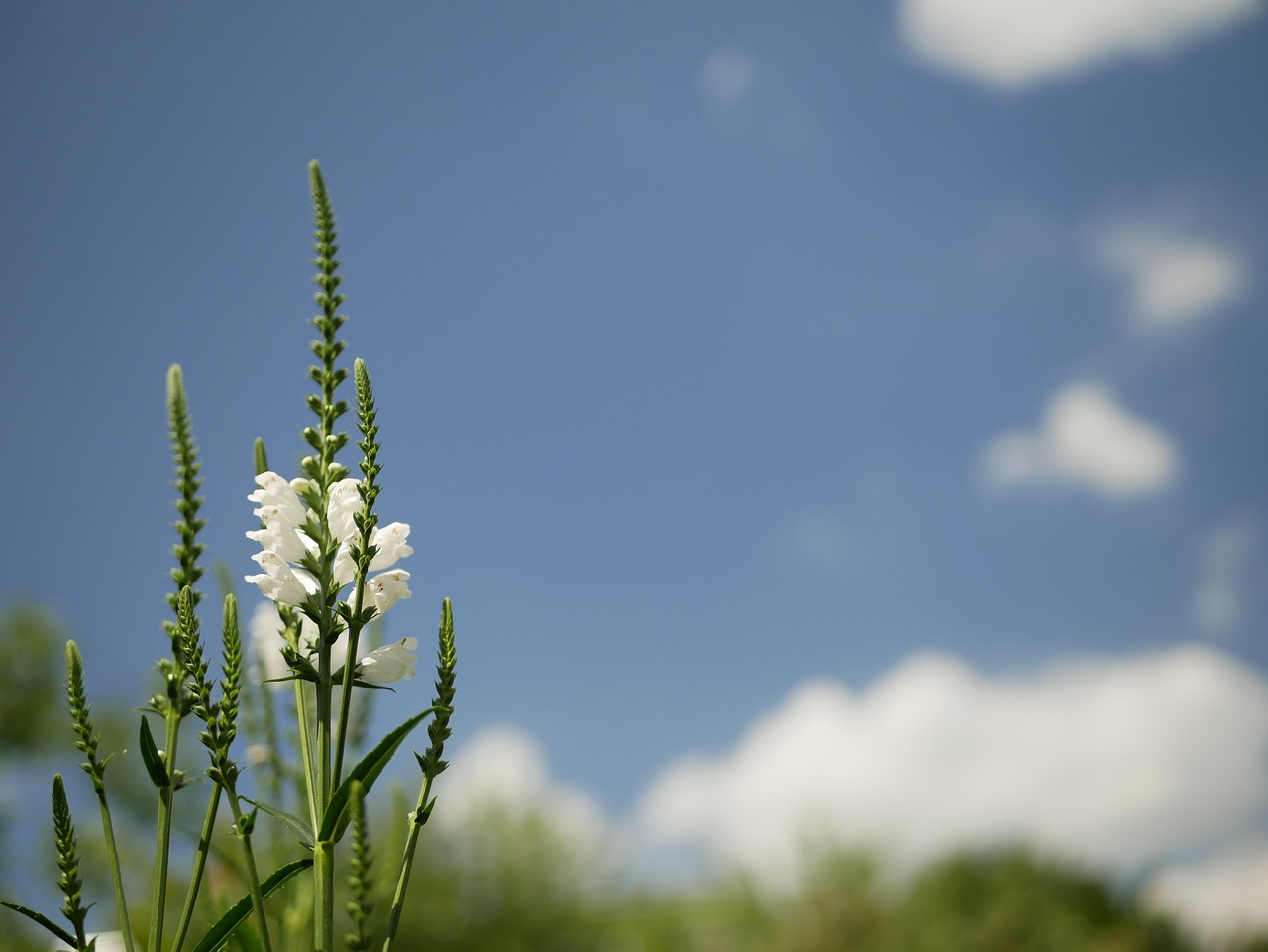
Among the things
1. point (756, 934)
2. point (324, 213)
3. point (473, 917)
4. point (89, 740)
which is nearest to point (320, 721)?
point (89, 740)

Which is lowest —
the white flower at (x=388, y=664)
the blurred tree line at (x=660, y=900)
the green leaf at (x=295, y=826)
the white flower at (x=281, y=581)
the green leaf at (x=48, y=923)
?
the green leaf at (x=48, y=923)

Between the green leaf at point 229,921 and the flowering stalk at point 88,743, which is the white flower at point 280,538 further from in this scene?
the green leaf at point 229,921

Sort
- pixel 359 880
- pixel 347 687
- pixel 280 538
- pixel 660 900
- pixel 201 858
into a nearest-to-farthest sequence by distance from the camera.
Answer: pixel 359 880
pixel 347 687
pixel 201 858
pixel 280 538
pixel 660 900

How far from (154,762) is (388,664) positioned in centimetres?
30

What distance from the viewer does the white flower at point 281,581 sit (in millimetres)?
1277

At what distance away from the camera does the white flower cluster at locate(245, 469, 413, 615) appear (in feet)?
4.29

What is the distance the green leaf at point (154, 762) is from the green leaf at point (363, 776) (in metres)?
0.24

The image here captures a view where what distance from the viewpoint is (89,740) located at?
4.23 ft

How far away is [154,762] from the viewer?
123cm

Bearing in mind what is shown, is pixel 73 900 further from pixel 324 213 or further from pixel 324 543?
pixel 324 213

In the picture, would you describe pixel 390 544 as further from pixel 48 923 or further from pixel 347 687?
pixel 48 923

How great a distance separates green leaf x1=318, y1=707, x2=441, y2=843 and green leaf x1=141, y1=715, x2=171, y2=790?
24 cm

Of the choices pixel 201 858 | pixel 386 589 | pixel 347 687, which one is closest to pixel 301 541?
pixel 386 589

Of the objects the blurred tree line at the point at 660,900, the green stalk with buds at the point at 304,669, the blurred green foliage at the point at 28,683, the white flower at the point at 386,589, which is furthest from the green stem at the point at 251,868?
the blurred green foliage at the point at 28,683
